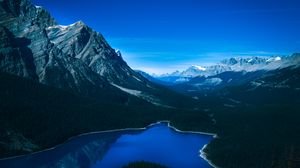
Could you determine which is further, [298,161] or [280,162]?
[280,162]
